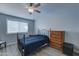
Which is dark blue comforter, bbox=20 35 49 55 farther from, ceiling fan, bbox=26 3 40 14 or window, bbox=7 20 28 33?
ceiling fan, bbox=26 3 40 14

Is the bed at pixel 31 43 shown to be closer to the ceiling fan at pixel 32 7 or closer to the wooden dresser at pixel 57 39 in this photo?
the wooden dresser at pixel 57 39

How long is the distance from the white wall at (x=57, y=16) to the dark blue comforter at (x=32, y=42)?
170mm

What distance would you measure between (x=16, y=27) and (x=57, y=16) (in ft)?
2.27

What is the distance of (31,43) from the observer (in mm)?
1547

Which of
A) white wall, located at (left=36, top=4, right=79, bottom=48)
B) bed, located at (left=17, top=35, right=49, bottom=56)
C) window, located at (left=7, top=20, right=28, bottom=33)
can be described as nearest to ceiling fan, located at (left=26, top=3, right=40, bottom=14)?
white wall, located at (left=36, top=4, right=79, bottom=48)

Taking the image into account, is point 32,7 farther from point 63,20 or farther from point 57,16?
point 63,20

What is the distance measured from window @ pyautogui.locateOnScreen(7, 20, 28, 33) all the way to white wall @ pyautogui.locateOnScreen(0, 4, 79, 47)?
134 millimetres

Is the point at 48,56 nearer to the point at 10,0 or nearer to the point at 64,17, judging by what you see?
the point at 64,17

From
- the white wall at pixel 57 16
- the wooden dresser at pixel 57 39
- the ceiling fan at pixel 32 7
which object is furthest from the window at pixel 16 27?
the wooden dresser at pixel 57 39

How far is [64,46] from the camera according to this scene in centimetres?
159

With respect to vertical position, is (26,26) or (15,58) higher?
(26,26)

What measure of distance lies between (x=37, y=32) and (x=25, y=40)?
0.79 feet

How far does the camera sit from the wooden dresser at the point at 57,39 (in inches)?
62.8

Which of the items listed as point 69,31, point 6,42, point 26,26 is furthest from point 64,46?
point 6,42
